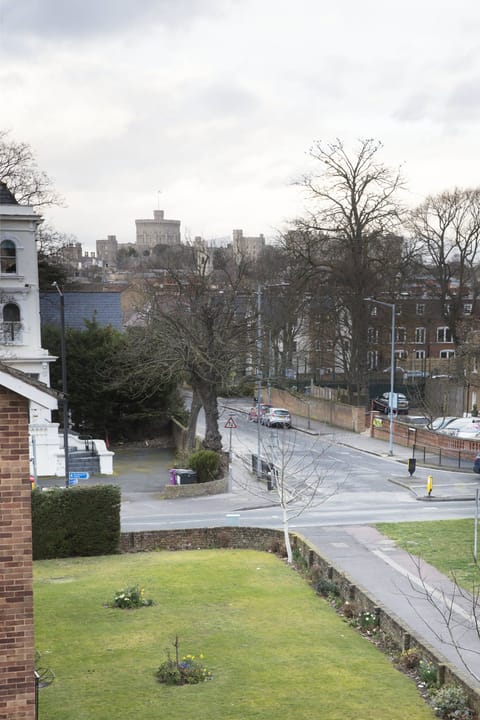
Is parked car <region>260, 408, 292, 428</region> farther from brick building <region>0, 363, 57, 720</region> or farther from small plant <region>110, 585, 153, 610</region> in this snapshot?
brick building <region>0, 363, 57, 720</region>

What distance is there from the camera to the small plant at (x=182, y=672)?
13.6 meters

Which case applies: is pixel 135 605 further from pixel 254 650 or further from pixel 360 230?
pixel 360 230

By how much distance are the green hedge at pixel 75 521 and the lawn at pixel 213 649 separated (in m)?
1.46

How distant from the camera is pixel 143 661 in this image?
48.1 ft

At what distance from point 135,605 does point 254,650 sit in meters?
3.80

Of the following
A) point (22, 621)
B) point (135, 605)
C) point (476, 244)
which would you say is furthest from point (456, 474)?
point (476, 244)

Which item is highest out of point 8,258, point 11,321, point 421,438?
point 8,258

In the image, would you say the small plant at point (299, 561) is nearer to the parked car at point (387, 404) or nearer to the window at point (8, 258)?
the window at point (8, 258)

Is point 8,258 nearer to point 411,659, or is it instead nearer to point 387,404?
point 411,659

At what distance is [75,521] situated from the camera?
23.6 m

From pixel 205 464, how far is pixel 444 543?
12.7 m

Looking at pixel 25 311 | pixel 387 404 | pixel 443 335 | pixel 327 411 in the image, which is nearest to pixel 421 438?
pixel 327 411

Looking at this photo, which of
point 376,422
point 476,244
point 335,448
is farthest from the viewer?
point 476,244

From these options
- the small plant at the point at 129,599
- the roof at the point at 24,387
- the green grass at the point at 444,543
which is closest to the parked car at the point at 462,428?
the green grass at the point at 444,543
